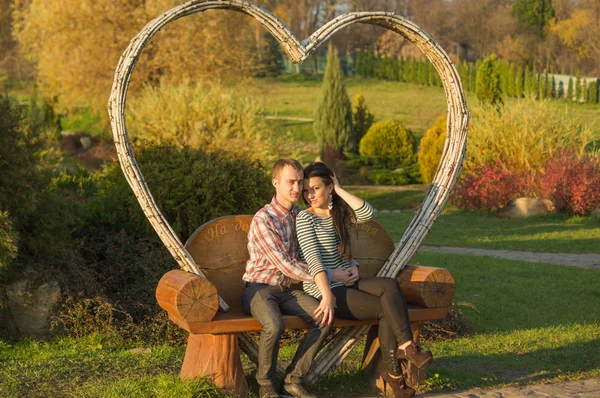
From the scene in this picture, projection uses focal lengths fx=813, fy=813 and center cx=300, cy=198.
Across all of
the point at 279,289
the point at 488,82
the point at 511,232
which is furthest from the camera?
the point at 488,82

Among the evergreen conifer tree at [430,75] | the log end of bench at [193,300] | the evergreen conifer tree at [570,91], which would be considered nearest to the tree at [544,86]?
the evergreen conifer tree at [570,91]

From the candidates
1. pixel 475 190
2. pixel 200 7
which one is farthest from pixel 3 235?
pixel 475 190

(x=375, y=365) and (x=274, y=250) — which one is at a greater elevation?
(x=274, y=250)

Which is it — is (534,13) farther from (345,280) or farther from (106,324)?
(345,280)

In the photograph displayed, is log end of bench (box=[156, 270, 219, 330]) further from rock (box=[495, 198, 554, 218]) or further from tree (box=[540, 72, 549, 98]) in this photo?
tree (box=[540, 72, 549, 98])

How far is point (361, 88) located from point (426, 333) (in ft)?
123

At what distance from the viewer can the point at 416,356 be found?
425cm

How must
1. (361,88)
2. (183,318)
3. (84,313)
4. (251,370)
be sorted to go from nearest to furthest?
(183,318), (251,370), (84,313), (361,88)

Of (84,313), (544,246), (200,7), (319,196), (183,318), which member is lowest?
(544,246)

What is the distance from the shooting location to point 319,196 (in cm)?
461

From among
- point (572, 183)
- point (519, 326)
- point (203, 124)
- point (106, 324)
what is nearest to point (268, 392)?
point (106, 324)

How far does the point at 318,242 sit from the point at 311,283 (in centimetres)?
26

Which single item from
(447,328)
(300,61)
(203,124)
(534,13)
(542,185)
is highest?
(534,13)

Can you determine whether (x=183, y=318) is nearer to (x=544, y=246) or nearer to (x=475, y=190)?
(x=544, y=246)
